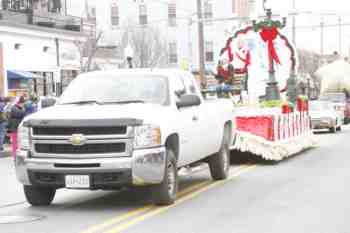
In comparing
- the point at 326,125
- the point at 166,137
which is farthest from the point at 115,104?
the point at 326,125

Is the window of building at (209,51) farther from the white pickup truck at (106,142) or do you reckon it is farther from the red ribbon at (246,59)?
the white pickup truck at (106,142)

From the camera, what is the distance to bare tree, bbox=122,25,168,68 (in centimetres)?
5338

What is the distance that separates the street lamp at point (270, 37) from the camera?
22.9 metres

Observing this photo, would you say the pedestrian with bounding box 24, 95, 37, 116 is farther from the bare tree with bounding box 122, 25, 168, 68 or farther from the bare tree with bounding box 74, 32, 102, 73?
the bare tree with bounding box 122, 25, 168, 68

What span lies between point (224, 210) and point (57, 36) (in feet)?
97.8

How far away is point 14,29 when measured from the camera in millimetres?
34375

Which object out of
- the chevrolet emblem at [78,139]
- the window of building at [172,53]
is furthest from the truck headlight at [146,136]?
the window of building at [172,53]

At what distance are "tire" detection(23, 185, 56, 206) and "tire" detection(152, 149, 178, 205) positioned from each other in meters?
1.59

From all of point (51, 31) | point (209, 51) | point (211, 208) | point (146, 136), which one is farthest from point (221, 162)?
point (209, 51)

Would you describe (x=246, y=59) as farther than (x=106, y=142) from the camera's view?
Yes

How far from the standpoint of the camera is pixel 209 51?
6650 centimetres

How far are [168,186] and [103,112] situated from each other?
1392mm

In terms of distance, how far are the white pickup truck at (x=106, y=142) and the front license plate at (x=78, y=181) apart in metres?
0.01

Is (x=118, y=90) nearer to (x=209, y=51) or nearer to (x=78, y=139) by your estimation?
(x=78, y=139)
